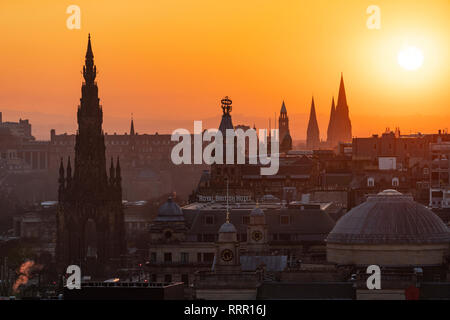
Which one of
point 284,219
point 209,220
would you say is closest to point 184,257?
point 209,220

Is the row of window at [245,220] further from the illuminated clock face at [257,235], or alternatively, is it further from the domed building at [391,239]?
the domed building at [391,239]

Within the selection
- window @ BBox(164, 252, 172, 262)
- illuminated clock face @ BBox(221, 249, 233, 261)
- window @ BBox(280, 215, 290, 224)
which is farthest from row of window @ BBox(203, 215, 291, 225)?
illuminated clock face @ BBox(221, 249, 233, 261)

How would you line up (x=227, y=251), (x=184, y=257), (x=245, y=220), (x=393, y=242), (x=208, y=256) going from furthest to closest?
1. (x=245, y=220)
2. (x=208, y=256)
3. (x=184, y=257)
4. (x=393, y=242)
5. (x=227, y=251)

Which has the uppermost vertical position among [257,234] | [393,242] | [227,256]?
[257,234]

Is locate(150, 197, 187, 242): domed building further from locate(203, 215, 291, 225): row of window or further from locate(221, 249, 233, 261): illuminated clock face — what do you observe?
locate(221, 249, 233, 261): illuminated clock face

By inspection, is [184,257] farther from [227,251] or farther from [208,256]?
[227,251]

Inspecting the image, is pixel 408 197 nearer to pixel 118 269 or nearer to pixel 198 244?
pixel 198 244
